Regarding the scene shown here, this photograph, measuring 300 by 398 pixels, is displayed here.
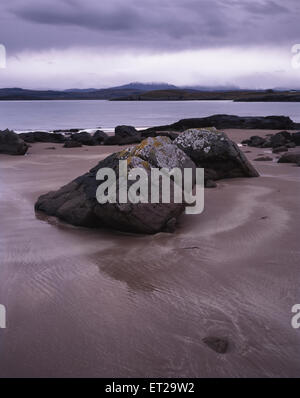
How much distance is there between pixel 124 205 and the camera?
5.77 meters

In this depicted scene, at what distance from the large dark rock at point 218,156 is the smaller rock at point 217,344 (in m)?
6.80

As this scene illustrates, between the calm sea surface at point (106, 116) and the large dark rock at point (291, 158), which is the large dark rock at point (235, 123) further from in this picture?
the large dark rock at point (291, 158)

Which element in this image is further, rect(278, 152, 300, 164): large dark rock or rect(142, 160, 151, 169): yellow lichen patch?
rect(278, 152, 300, 164): large dark rock

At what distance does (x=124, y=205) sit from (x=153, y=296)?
6.31 feet

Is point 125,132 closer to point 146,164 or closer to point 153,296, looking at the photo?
point 146,164

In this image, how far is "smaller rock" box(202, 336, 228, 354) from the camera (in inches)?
127

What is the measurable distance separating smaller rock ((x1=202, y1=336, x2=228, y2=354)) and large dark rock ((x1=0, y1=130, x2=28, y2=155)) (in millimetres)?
13542

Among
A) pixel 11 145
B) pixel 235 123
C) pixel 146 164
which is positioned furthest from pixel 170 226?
pixel 235 123

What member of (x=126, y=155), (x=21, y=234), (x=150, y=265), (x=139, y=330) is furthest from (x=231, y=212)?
(x=139, y=330)

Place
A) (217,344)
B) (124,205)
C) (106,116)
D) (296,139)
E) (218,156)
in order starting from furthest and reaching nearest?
(106,116), (296,139), (218,156), (124,205), (217,344)

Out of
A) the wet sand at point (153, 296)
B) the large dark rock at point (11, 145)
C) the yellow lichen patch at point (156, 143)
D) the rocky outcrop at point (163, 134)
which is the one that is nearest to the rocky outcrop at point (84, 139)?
the rocky outcrop at point (163, 134)

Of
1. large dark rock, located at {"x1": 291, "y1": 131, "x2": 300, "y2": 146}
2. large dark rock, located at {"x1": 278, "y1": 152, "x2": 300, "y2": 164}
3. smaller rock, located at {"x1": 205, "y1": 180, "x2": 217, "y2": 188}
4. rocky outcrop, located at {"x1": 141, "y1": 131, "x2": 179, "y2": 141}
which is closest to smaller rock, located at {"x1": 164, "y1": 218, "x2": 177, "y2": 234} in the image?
smaller rock, located at {"x1": 205, "y1": 180, "x2": 217, "y2": 188}

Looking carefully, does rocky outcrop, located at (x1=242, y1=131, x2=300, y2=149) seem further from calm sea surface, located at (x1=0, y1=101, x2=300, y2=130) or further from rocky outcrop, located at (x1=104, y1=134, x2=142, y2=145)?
calm sea surface, located at (x1=0, y1=101, x2=300, y2=130)

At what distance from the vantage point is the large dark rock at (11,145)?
50.6ft
